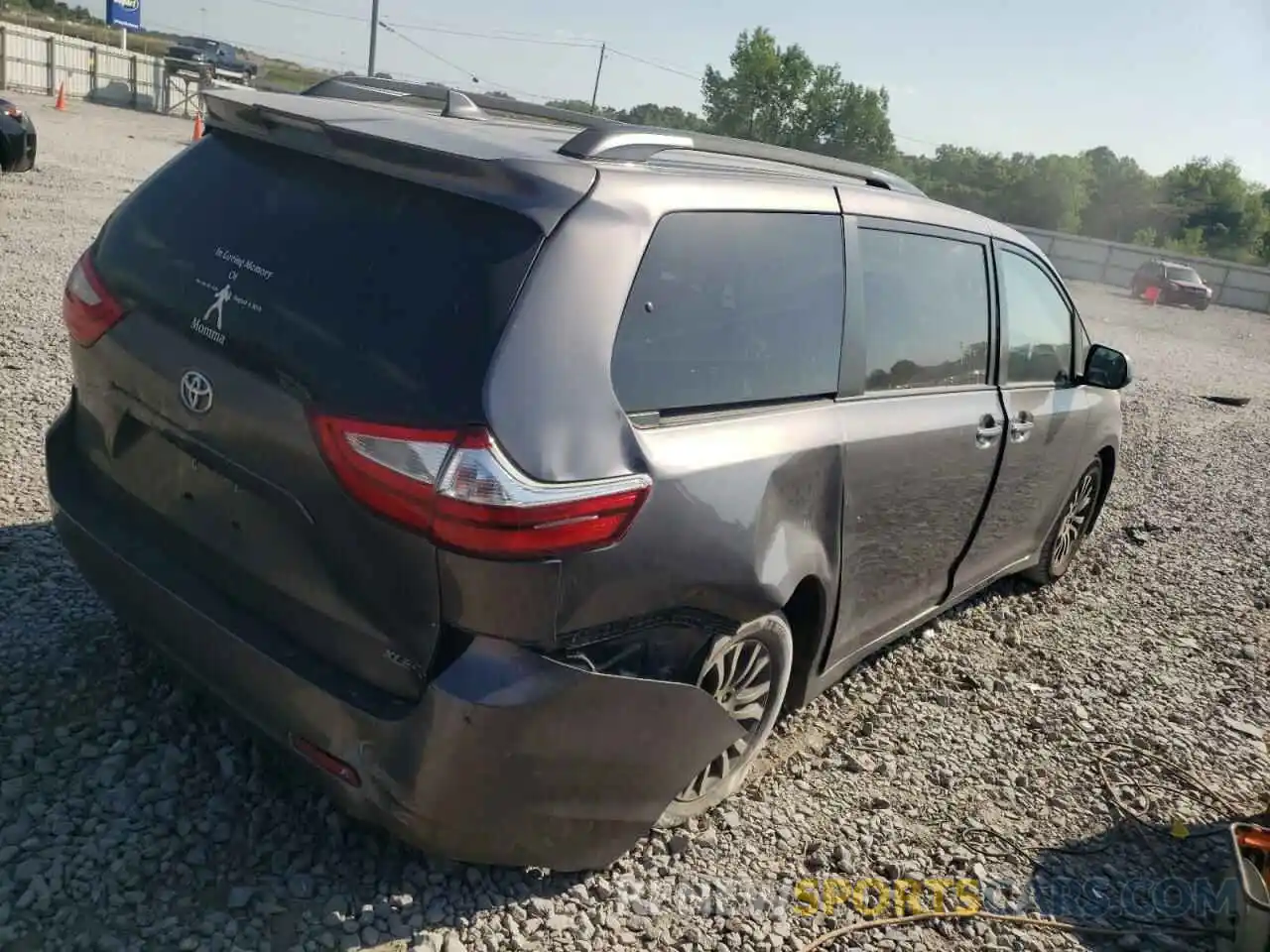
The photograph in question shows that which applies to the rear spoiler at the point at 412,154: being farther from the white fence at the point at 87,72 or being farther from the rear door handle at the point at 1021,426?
the white fence at the point at 87,72

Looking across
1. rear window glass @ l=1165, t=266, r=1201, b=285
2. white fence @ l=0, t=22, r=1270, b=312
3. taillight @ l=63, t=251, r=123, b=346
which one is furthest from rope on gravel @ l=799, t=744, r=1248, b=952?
rear window glass @ l=1165, t=266, r=1201, b=285

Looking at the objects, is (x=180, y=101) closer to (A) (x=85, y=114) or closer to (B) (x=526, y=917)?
(A) (x=85, y=114)

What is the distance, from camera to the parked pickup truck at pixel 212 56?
48.2 m

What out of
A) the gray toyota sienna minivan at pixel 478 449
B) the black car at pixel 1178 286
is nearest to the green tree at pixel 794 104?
the black car at pixel 1178 286

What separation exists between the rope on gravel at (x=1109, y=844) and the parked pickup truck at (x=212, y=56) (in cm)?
4863

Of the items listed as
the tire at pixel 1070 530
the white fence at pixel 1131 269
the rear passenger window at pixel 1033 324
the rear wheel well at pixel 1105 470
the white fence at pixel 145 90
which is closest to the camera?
the rear passenger window at pixel 1033 324

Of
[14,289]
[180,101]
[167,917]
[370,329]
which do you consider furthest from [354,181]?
[180,101]

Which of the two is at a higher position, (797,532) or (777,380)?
(777,380)

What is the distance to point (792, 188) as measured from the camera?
311 cm

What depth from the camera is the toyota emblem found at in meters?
2.51

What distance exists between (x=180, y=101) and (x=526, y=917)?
47.8m

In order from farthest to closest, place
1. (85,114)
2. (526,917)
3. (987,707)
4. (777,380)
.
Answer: (85,114)
(987,707)
(777,380)
(526,917)

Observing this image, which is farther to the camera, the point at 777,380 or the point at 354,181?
the point at 777,380

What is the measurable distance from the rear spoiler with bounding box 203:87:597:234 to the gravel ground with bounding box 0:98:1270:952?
1604mm
